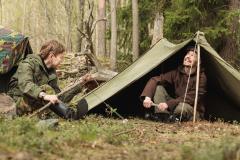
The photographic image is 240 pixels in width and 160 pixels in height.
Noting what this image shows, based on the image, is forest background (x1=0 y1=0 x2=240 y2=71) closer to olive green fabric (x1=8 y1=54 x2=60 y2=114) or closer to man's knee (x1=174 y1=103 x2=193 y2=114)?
olive green fabric (x1=8 y1=54 x2=60 y2=114)

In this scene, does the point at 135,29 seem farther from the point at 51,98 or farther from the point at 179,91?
the point at 51,98

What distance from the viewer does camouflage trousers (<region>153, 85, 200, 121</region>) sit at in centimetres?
671

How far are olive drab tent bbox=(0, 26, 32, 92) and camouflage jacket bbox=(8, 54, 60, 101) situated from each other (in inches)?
8.7

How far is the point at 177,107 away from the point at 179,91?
1.49 ft

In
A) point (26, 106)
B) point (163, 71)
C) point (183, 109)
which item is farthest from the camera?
point (163, 71)

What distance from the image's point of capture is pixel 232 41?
11172mm

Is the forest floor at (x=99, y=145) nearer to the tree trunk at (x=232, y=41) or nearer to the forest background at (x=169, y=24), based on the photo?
the forest background at (x=169, y=24)

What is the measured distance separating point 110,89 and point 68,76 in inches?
253

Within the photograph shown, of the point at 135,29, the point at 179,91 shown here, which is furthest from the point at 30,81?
the point at 135,29

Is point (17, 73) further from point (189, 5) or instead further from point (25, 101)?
point (189, 5)

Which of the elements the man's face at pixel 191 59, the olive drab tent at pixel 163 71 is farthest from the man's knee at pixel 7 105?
the man's face at pixel 191 59

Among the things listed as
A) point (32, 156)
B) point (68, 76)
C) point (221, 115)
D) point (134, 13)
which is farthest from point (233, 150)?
point (134, 13)

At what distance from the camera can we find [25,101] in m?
6.07

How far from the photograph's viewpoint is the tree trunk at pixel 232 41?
1094cm
